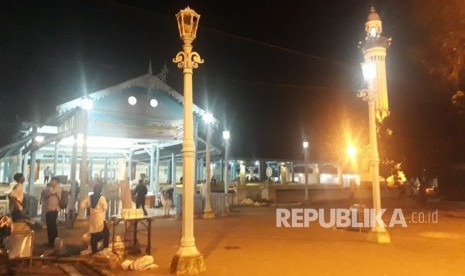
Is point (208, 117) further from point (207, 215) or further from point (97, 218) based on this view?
point (97, 218)

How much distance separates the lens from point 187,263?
8398 millimetres

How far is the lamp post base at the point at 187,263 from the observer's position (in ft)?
27.4

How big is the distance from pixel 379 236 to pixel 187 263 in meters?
6.50

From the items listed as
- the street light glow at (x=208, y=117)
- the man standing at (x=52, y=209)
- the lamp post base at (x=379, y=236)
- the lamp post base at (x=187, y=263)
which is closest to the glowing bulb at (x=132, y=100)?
the street light glow at (x=208, y=117)

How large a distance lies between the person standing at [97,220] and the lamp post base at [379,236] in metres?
7.41

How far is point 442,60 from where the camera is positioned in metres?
17.1

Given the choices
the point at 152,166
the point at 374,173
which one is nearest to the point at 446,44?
the point at 374,173

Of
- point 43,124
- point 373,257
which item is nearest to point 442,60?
point 373,257

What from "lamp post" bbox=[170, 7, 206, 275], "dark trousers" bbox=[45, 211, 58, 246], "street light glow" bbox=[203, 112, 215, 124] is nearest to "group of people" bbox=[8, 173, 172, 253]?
"dark trousers" bbox=[45, 211, 58, 246]

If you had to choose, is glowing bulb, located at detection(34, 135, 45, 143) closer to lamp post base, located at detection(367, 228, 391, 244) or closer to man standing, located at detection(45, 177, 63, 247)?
man standing, located at detection(45, 177, 63, 247)

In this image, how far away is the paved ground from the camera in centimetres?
895

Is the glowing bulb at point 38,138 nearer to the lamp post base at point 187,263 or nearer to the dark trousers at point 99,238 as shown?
the dark trousers at point 99,238

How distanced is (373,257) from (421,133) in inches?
610

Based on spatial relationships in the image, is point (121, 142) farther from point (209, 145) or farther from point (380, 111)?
point (380, 111)
